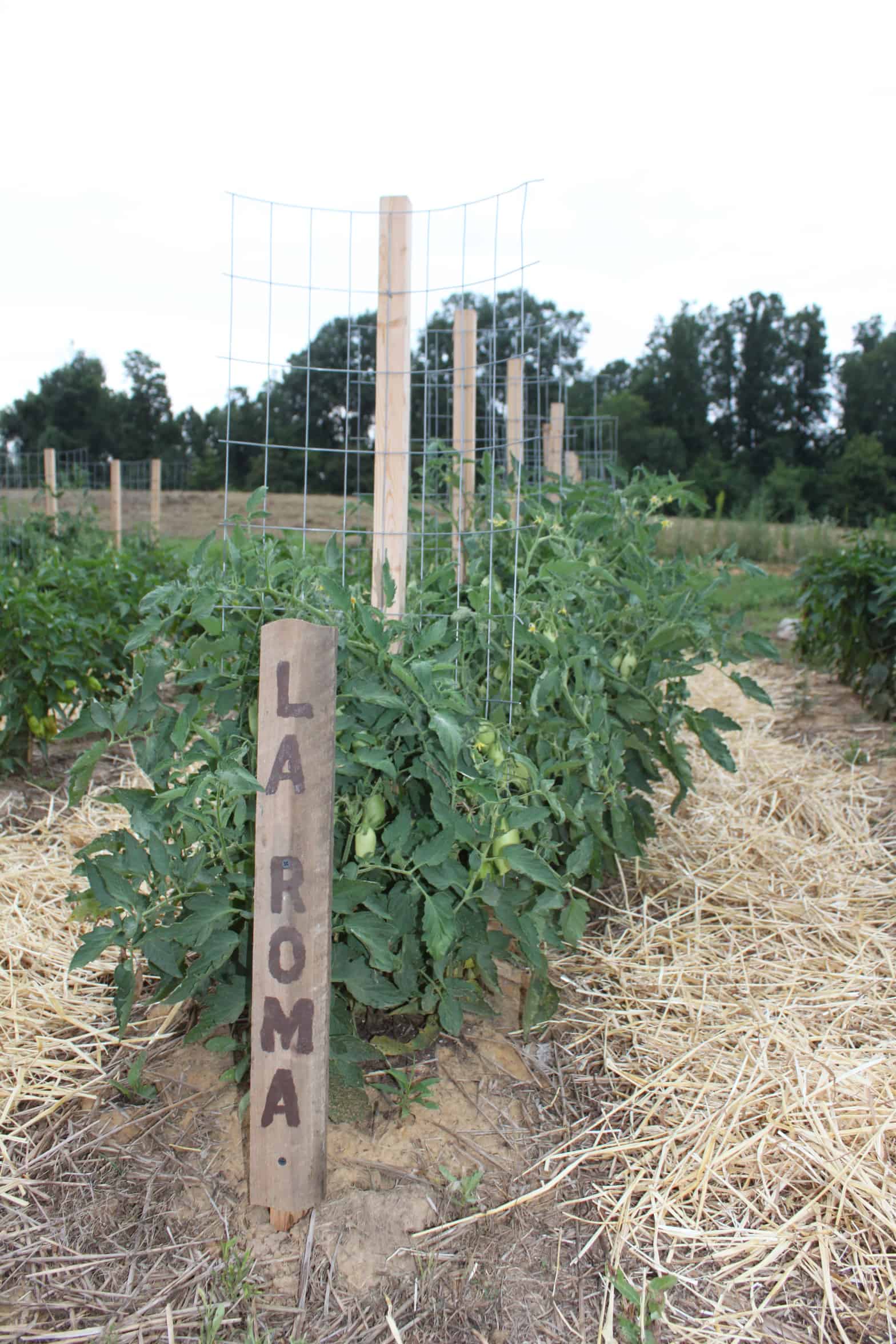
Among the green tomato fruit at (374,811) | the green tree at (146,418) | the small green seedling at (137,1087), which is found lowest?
the small green seedling at (137,1087)

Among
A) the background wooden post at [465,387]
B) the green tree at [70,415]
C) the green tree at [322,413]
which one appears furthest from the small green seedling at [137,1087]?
the green tree at [70,415]

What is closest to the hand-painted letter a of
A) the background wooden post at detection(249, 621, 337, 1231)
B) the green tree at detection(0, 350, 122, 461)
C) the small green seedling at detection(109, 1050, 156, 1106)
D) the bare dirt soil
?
the background wooden post at detection(249, 621, 337, 1231)

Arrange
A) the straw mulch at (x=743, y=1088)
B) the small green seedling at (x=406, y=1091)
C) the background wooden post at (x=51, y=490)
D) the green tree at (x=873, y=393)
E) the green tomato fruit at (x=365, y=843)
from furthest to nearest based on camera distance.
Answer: the green tree at (x=873, y=393) → the background wooden post at (x=51, y=490) → the small green seedling at (x=406, y=1091) → the green tomato fruit at (x=365, y=843) → the straw mulch at (x=743, y=1088)

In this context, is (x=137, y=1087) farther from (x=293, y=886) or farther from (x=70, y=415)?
(x=70, y=415)

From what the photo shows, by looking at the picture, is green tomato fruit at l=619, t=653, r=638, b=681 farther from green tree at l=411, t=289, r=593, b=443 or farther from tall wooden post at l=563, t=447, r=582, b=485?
tall wooden post at l=563, t=447, r=582, b=485

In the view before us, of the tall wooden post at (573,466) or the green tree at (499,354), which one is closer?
the green tree at (499,354)

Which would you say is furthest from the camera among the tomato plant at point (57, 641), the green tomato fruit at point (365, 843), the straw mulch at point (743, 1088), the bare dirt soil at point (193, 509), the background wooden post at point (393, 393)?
the bare dirt soil at point (193, 509)

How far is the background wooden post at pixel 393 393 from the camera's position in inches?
81.8

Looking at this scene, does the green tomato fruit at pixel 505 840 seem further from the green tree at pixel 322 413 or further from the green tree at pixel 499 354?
the green tree at pixel 322 413

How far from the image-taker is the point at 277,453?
21.5 m

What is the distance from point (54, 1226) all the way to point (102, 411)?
126 ft

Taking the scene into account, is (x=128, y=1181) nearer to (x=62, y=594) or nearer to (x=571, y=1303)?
(x=571, y=1303)

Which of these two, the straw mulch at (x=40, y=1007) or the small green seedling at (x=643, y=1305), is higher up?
the straw mulch at (x=40, y=1007)

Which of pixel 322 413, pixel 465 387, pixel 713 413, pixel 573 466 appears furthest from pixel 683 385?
pixel 465 387
